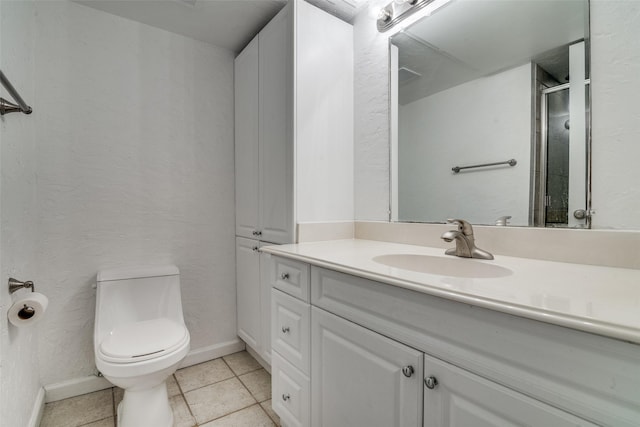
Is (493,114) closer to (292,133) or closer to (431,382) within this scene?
(292,133)

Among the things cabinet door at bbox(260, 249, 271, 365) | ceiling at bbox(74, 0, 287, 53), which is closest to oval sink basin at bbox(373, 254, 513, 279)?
cabinet door at bbox(260, 249, 271, 365)

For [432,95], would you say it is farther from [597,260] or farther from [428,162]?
[597,260]

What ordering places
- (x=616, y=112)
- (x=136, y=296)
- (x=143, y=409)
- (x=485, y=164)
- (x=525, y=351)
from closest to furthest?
1. (x=525, y=351)
2. (x=616, y=112)
3. (x=485, y=164)
4. (x=143, y=409)
5. (x=136, y=296)

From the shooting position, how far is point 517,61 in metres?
1.04

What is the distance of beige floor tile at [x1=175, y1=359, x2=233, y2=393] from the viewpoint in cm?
167

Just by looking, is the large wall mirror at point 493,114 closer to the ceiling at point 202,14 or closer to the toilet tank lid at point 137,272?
the ceiling at point 202,14

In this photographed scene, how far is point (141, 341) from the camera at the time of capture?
1.31 meters

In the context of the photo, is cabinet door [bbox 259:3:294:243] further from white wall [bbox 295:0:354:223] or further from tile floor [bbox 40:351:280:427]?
tile floor [bbox 40:351:280:427]

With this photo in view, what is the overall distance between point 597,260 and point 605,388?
1.83ft

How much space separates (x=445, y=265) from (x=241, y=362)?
1.57 meters

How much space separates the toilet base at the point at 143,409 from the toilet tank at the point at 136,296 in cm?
36

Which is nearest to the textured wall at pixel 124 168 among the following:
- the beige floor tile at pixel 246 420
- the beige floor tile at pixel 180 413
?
the beige floor tile at pixel 180 413

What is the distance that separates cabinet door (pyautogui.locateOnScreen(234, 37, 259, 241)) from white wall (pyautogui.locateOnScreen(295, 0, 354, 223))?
42 centimetres

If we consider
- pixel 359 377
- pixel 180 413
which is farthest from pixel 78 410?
pixel 359 377
